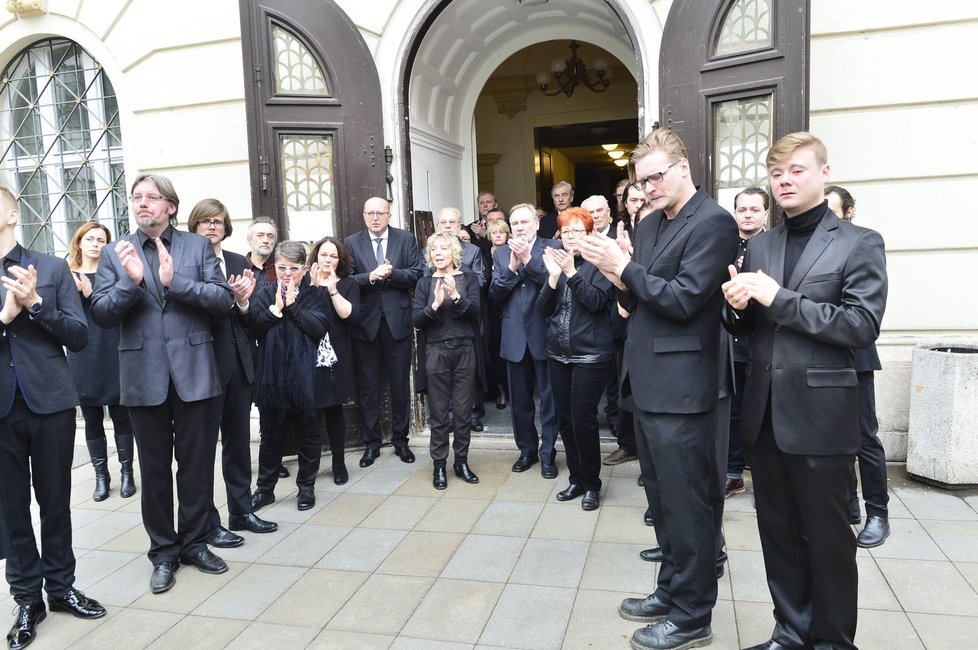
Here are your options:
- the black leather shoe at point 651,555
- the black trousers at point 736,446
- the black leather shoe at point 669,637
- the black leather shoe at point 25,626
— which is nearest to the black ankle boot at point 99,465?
the black leather shoe at point 25,626

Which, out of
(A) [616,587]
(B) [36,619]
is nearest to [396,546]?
(A) [616,587]

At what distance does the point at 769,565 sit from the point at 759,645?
0.35 meters

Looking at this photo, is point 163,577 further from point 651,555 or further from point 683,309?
point 683,309

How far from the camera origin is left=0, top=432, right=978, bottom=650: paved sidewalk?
3215mm

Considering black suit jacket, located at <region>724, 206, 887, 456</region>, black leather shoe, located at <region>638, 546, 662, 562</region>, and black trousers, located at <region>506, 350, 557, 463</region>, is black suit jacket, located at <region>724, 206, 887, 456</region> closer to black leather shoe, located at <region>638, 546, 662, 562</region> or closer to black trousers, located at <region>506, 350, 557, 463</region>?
black leather shoe, located at <region>638, 546, 662, 562</region>

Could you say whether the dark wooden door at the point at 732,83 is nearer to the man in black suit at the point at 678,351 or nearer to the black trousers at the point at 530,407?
the black trousers at the point at 530,407

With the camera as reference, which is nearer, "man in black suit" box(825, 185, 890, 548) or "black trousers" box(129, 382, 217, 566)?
"black trousers" box(129, 382, 217, 566)

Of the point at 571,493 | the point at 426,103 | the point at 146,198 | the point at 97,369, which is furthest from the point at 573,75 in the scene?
the point at 146,198

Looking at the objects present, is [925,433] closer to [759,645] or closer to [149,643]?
[759,645]

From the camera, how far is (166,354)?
3.76 meters

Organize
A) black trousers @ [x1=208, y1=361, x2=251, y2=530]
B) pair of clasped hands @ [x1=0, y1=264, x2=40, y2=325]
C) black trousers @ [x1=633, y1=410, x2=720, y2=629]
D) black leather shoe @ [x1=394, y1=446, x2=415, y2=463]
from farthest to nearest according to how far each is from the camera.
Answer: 1. black leather shoe @ [x1=394, y1=446, x2=415, y2=463]
2. black trousers @ [x1=208, y1=361, x2=251, y2=530]
3. pair of clasped hands @ [x1=0, y1=264, x2=40, y2=325]
4. black trousers @ [x1=633, y1=410, x2=720, y2=629]

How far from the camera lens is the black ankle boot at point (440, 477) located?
520 cm

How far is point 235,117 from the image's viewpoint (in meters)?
6.59

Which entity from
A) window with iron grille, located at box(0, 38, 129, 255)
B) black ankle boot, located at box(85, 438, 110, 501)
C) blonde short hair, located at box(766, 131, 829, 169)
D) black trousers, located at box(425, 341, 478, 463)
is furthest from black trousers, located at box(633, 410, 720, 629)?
window with iron grille, located at box(0, 38, 129, 255)
